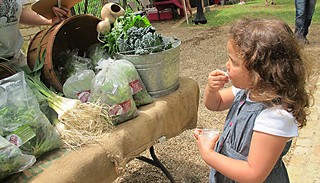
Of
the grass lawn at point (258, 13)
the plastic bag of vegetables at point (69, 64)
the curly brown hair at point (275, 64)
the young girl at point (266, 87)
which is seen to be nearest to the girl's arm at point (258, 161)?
the young girl at point (266, 87)

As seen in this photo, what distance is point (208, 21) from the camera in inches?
341

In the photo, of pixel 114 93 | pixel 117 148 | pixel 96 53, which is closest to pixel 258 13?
pixel 96 53

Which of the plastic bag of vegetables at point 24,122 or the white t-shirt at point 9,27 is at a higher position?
the white t-shirt at point 9,27

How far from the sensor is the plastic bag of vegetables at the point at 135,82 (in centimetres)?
177

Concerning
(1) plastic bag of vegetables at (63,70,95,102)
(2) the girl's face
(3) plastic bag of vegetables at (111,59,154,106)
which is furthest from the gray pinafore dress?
(1) plastic bag of vegetables at (63,70,95,102)

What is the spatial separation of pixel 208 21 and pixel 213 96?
7.30 m

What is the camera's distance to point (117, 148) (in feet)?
5.22

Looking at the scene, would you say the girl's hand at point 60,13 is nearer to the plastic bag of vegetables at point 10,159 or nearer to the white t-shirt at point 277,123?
the plastic bag of vegetables at point 10,159

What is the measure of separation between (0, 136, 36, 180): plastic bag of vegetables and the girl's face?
0.80 m

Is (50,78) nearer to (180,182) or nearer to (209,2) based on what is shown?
(180,182)

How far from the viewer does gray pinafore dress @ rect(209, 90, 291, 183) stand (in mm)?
1380

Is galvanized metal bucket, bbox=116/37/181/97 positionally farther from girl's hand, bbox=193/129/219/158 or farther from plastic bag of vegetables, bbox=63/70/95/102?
girl's hand, bbox=193/129/219/158

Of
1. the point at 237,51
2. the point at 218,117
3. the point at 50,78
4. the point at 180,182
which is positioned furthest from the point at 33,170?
the point at 218,117

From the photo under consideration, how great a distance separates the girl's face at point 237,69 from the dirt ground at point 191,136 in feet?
1.41
